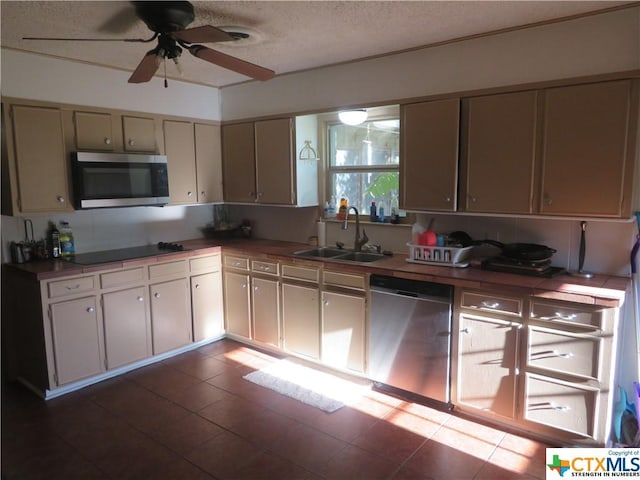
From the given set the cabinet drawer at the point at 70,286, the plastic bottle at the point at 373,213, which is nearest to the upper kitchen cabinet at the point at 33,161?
the cabinet drawer at the point at 70,286

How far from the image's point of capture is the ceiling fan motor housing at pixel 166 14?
2252 millimetres

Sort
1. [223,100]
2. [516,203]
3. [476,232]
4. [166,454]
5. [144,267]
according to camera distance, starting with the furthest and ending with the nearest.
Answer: [223,100], [144,267], [476,232], [516,203], [166,454]

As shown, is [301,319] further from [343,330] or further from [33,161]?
[33,161]

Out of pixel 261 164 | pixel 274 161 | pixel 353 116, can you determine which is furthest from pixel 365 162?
pixel 261 164

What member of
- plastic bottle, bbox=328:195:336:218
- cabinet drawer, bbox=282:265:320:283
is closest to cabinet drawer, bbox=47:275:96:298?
cabinet drawer, bbox=282:265:320:283

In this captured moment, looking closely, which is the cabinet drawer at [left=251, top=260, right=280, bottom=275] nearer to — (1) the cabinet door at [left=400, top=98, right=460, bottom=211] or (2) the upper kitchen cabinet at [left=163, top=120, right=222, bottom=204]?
(2) the upper kitchen cabinet at [left=163, top=120, right=222, bottom=204]

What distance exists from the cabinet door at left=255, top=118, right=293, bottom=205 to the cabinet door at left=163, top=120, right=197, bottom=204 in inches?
24.6

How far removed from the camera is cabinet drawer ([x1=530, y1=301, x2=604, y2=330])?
234 cm

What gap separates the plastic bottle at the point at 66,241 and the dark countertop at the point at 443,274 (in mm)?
183

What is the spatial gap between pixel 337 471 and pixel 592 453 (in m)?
1.36

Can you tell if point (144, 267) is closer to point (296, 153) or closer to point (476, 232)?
point (296, 153)

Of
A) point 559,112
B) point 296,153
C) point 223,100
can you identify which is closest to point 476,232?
point 559,112

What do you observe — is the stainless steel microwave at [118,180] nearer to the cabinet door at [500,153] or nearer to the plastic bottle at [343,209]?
the plastic bottle at [343,209]

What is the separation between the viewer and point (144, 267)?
3.56 m
